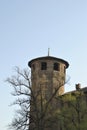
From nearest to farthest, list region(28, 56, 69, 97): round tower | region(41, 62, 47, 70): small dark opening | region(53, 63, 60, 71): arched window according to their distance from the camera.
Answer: region(28, 56, 69, 97): round tower
region(41, 62, 47, 70): small dark opening
region(53, 63, 60, 71): arched window

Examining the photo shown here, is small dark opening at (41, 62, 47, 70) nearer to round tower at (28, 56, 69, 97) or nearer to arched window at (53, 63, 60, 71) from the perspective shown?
round tower at (28, 56, 69, 97)

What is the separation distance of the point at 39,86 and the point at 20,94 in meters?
5.14

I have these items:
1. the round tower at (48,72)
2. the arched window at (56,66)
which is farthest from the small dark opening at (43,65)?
the arched window at (56,66)

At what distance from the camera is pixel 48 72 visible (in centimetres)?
4478

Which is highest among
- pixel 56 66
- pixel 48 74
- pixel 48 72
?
pixel 56 66

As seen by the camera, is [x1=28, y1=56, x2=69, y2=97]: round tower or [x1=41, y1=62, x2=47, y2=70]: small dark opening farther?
[x1=41, y1=62, x2=47, y2=70]: small dark opening

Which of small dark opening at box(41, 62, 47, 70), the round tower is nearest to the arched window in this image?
the round tower

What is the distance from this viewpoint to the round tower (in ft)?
143

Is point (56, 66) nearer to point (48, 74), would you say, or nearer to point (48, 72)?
point (48, 72)

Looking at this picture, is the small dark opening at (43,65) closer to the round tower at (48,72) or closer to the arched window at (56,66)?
the round tower at (48,72)

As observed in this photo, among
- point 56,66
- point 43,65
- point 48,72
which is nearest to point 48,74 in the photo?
point 48,72

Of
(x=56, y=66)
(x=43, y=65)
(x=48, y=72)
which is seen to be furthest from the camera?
(x=56, y=66)

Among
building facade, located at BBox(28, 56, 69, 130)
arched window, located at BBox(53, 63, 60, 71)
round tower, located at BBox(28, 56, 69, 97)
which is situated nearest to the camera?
building facade, located at BBox(28, 56, 69, 130)

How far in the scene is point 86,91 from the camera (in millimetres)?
40406
